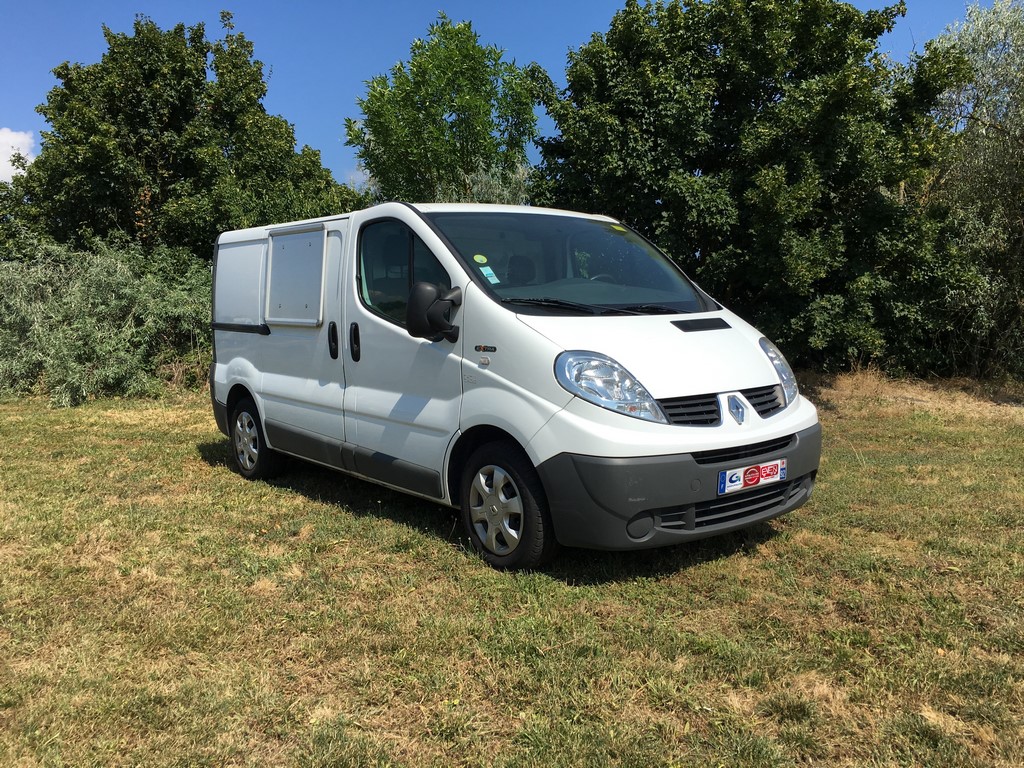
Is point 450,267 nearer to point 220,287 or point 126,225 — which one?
point 220,287

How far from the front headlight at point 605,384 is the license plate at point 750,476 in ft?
1.44

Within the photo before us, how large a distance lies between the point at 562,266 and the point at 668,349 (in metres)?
1.06

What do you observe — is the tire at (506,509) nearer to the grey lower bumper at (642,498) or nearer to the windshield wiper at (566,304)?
the grey lower bumper at (642,498)

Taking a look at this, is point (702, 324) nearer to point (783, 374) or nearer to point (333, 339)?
point (783, 374)

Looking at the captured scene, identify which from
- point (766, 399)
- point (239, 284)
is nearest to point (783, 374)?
point (766, 399)

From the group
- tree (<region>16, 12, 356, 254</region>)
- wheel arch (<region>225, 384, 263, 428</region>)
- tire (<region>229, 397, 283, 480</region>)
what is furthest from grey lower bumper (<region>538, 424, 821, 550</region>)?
tree (<region>16, 12, 356, 254</region>)

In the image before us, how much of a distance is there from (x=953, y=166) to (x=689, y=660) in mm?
12727

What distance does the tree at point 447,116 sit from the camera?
90.6ft

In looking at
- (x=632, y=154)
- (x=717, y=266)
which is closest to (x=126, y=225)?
(x=632, y=154)

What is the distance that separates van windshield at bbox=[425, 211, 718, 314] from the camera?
418cm

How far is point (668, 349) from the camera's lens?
3842 mm

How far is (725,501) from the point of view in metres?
3.78

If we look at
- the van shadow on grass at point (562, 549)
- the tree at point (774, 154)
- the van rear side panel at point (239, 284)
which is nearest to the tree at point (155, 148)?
the tree at point (774, 154)

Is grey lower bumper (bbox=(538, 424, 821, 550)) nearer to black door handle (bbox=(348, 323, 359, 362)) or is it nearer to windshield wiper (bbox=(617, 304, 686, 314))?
windshield wiper (bbox=(617, 304, 686, 314))
